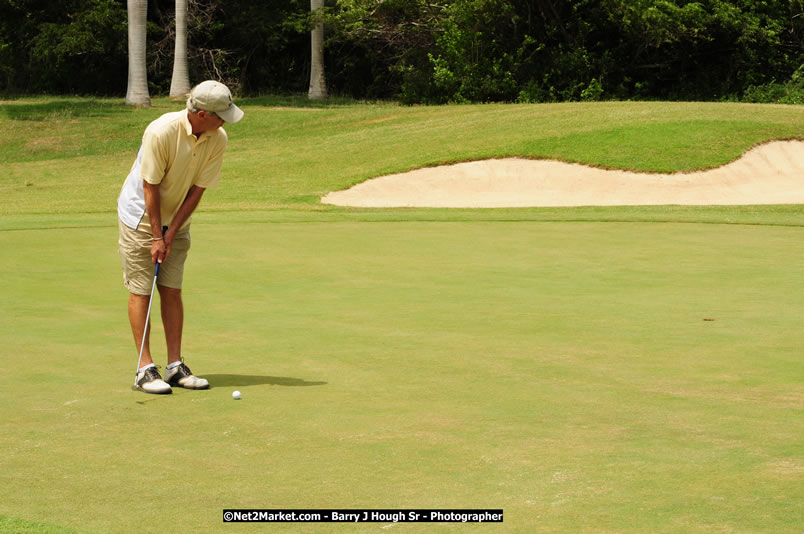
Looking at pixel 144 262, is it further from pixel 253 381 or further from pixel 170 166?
pixel 253 381

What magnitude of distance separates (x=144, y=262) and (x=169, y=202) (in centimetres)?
38

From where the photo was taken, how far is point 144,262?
255 inches

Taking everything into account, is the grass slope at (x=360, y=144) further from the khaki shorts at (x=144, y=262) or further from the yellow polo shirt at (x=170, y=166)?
the yellow polo shirt at (x=170, y=166)

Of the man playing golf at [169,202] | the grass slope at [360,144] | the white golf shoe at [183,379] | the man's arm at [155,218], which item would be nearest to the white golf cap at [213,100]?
the man playing golf at [169,202]

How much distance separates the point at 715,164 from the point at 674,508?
21.5m

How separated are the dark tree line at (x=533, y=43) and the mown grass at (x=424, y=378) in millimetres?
24836

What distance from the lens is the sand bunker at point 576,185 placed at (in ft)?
73.6

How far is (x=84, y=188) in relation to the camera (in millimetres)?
25656

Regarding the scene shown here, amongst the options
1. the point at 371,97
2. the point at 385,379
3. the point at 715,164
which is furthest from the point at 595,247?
the point at 371,97

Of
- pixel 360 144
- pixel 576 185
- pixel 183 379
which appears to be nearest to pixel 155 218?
pixel 183 379

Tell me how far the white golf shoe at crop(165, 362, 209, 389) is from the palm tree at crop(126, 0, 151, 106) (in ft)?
111

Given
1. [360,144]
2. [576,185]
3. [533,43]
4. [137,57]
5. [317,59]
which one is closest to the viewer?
[576,185]

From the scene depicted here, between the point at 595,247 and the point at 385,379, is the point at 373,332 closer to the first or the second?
the point at 385,379

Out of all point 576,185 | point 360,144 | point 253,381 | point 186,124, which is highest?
point 186,124
